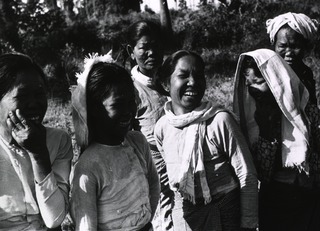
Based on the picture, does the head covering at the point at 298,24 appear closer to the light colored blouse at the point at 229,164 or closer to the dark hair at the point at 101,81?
the light colored blouse at the point at 229,164

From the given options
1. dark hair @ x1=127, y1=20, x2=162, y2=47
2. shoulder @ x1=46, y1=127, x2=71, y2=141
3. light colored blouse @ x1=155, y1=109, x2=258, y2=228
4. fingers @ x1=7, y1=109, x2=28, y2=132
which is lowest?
light colored blouse @ x1=155, y1=109, x2=258, y2=228

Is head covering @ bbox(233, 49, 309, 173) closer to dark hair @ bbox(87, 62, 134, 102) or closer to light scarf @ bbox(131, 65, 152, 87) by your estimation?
dark hair @ bbox(87, 62, 134, 102)

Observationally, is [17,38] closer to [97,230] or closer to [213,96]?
[213,96]

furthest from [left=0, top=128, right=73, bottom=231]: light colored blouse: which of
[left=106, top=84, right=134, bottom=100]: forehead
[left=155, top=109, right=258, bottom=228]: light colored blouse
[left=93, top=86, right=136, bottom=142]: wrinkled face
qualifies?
[left=155, top=109, right=258, bottom=228]: light colored blouse

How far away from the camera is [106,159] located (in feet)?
7.56

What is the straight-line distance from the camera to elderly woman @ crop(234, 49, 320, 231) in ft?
9.04

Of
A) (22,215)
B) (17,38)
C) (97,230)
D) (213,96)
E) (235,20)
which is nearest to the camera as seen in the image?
(22,215)

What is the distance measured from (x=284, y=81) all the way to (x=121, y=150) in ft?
3.77

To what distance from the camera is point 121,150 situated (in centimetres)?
240

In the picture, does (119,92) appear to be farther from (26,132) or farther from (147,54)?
(147,54)

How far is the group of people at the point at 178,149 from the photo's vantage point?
208 cm

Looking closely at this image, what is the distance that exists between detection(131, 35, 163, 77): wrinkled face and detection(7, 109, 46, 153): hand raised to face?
5.91 feet

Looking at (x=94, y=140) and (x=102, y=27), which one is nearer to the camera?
(x=94, y=140)

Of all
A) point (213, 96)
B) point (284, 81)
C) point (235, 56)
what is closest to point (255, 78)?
point (284, 81)
